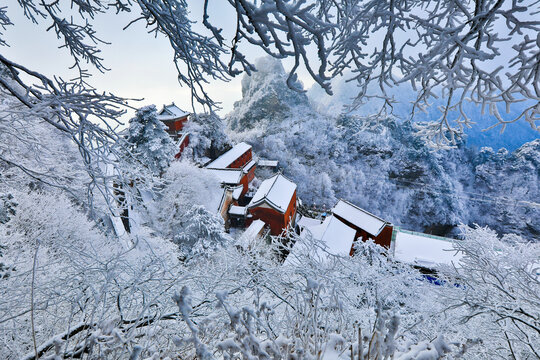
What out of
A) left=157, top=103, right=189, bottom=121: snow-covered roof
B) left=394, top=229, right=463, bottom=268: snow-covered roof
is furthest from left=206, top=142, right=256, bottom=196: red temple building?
left=394, top=229, right=463, bottom=268: snow-covered roof

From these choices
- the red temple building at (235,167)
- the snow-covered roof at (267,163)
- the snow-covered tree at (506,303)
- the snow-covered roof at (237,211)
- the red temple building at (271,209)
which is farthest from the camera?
Result: the snow-covered roof at (267,163)

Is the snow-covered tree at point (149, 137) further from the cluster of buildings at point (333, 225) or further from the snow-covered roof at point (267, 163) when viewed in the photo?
the snow-covered roof at point (267, 163)

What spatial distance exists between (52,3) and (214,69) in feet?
8.65

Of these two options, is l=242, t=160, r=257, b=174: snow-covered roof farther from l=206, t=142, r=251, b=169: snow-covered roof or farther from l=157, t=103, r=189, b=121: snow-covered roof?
l=157, t=103, r=189, b=121: snow-covered roof

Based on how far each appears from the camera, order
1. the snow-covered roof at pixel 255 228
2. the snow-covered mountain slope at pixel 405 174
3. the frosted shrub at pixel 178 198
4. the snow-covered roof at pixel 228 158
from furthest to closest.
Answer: the snow-covered mountain slope at pixel 405 174, the snow-covered roof at pixel 228 158, the snow-covered roof at pixel 255 228, the frosted shrub at pixel 178 198

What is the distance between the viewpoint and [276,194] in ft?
54.4

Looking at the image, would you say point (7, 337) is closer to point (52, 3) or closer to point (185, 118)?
point (52, 3)

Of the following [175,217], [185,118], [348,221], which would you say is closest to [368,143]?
[348,221]

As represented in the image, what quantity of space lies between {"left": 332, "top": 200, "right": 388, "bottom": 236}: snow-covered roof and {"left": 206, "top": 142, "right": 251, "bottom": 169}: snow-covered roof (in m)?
10.9

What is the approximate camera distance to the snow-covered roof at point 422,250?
39.7 feet

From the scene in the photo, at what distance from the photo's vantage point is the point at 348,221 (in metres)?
14.9

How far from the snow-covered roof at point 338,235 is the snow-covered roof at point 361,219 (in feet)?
1.89

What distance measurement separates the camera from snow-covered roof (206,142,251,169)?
2168cm

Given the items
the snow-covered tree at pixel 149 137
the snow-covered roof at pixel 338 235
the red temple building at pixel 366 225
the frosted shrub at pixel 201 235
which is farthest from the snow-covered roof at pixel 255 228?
the snow-covered tree at pixel 149 137
